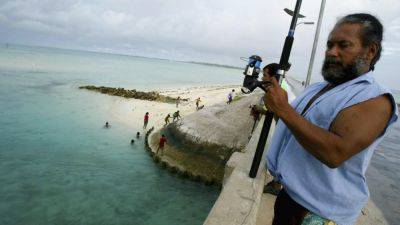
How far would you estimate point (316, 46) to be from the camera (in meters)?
16.9

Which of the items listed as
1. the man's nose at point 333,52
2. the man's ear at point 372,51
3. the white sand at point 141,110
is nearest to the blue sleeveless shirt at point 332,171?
the man's ear at point 372,51

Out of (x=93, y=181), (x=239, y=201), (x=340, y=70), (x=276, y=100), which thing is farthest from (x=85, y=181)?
(x=340, y=70)

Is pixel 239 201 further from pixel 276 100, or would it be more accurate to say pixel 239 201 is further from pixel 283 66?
pixel 276 100

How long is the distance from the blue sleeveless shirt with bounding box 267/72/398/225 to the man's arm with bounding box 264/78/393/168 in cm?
6

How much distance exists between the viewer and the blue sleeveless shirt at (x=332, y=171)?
6.81ft

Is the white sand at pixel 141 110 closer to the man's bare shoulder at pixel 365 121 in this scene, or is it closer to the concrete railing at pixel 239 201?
the concrete railing at pixel 239 201

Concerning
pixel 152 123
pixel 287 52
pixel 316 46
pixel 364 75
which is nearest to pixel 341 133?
pixel 364 75

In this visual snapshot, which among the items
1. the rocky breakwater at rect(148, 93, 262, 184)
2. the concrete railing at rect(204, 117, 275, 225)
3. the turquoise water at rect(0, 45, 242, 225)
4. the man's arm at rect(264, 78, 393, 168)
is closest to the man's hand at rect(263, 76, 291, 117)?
the man's arm at rect(264, 78, 393, 168)

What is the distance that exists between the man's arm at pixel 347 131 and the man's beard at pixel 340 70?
356 mm

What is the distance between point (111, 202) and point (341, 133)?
19031 mm

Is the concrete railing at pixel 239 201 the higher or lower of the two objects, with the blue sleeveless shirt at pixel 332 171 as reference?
lower

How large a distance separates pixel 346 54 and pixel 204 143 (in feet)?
65.5

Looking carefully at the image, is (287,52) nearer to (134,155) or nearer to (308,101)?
(308,101)

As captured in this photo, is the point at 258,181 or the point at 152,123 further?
the point at 152,123
